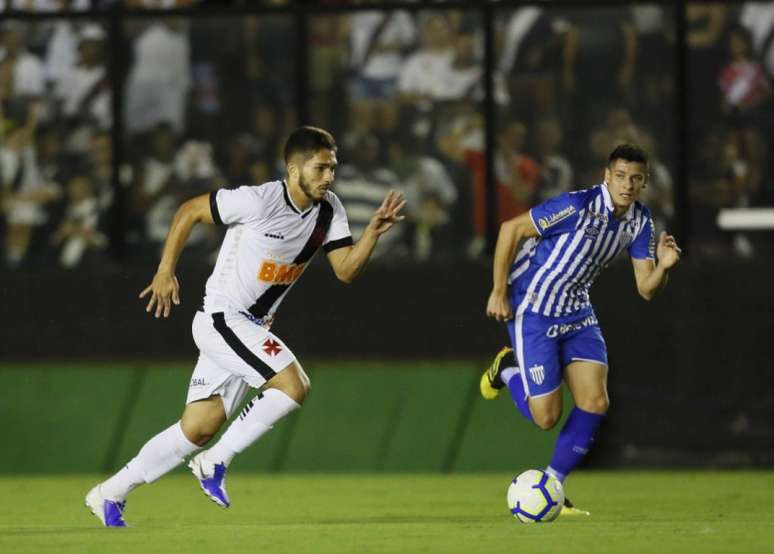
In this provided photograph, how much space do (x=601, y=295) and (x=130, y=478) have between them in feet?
18.1

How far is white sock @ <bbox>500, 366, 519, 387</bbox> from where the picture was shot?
33.8 feet

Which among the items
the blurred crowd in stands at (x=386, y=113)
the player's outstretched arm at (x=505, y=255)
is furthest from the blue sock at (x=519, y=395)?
the blurred crowd in stands at (x=386, y=113)

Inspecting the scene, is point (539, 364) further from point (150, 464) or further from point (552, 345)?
point (150, 464)

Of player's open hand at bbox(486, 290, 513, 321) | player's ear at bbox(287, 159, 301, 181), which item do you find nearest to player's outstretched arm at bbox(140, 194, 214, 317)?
player's ear at bbox(287, 159, 301, 181)

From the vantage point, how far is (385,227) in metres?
8.53

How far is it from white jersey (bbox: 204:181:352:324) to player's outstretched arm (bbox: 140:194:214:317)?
0.07 meters

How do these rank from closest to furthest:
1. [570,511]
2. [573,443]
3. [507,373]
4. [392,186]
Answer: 1. [573,443]
2. [570,511]
3. [507,373]
4. [392,186]

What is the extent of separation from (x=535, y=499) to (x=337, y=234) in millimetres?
1686

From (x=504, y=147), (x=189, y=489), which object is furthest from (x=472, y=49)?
(x=189, y=489)

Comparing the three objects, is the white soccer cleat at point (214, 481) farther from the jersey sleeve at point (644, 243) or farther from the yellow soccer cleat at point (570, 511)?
the jersey sleeve at point (644, 243)

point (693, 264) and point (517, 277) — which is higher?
point (517, 277)

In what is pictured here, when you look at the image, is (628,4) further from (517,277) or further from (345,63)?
(517,277)

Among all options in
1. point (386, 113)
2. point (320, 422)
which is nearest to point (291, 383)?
point (320, 422)

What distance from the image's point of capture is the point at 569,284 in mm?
9750
